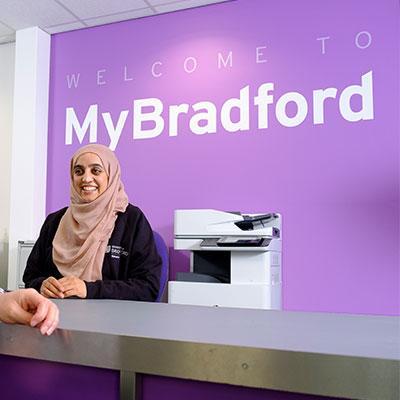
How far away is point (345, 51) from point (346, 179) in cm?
84

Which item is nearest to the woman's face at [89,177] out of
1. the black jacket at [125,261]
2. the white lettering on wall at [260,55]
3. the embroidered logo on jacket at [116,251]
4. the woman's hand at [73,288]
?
the black jacket at [125,261]

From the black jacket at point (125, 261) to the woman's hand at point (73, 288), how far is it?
125mm

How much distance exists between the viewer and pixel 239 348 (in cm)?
56

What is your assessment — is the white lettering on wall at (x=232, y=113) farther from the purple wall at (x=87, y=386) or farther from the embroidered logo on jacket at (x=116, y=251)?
the purple wall at (x=87, y=386)

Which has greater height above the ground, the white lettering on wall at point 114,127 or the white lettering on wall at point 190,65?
the white lettering on wall at point 190,65

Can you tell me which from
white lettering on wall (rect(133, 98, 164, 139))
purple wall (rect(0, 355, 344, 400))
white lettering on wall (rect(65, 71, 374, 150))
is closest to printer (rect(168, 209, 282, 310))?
white lettering on wall (rect(65, 71, 374, 150))

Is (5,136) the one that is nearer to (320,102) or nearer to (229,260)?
(229,260)

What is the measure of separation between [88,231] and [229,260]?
1.06 meters

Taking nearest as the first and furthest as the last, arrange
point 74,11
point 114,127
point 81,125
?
point 74,11 < point 114,127 < point 81,125

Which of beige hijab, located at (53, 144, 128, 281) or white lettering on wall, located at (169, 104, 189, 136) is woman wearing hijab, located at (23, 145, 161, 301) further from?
white lettering on wall, located at (169, 104, 189, 136)

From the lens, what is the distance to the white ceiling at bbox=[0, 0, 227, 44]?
3184mm

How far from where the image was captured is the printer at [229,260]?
7.92ft

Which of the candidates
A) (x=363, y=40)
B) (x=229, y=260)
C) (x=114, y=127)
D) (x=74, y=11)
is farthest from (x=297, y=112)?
(x=74, y=11)

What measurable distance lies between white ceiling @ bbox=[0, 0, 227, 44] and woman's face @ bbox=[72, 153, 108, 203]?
1609mm
